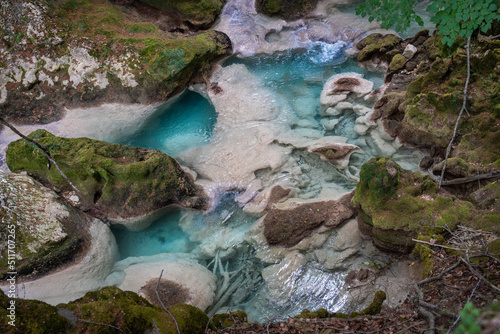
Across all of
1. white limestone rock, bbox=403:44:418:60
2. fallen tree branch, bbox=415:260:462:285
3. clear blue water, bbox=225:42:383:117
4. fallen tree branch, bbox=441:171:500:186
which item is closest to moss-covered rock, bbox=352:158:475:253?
fallen tree branch, bbox=441:171:500:186

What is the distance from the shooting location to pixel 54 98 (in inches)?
355

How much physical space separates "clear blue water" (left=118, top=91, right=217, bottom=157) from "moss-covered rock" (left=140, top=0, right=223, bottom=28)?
2833mm

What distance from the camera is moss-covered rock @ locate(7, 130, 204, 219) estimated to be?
22.6ft

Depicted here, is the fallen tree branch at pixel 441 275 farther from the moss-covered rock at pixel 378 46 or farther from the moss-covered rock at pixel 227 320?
the moss-covered rock at pixel 378 46

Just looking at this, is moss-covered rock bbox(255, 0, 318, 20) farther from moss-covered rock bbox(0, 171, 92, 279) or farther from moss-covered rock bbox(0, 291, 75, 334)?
moss-covered rock bbox(0, 291, 75, 334)

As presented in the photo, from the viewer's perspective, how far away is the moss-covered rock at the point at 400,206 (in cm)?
516

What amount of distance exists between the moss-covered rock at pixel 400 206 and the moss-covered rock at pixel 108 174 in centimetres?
339

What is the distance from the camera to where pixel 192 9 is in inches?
432

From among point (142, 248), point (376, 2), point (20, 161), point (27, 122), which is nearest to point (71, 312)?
point (142, 248)

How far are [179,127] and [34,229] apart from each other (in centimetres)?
431

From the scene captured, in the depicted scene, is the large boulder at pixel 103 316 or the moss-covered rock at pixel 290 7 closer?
the large boulder at pixel 103 316

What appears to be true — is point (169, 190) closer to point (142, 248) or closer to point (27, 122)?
point (142, 248)

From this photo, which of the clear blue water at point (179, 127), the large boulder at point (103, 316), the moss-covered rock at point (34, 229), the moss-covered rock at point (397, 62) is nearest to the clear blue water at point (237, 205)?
the clear blue water at point (179, 127)

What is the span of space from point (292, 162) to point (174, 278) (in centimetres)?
348
